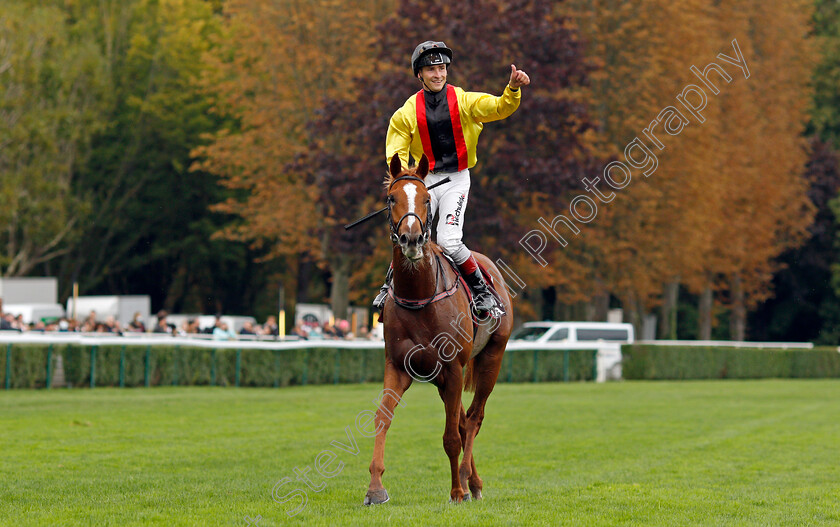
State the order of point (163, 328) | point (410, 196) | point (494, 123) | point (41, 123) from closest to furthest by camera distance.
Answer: point (410, 196) → point (163, 328) → point (494, 123) → point (41, 123)

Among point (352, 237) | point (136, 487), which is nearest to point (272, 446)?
point (136, 487)

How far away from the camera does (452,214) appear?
8375 mm

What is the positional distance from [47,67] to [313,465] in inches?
1078

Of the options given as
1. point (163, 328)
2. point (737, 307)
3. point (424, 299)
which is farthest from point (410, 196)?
point (737, 307)

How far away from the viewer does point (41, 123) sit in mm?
33219

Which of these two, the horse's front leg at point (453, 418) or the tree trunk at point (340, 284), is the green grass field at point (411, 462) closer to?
the horse's front leg at point (453, 418)

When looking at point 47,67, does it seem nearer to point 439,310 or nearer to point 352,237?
point 352,237

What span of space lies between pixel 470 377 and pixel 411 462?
6.52 feet

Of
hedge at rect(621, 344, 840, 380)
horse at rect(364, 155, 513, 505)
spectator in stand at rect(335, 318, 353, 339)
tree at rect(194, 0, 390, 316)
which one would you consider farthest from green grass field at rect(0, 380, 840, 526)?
tree at rect(194, 0, 390, 316)

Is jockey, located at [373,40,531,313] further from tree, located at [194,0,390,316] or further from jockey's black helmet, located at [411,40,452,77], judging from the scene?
tree, located at [194,0,390,316]

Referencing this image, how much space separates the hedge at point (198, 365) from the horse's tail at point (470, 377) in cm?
1427

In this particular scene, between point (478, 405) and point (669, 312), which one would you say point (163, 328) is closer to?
point (478, 405)

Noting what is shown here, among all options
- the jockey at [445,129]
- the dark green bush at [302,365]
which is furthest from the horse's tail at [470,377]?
the dark green bush at [302,365]

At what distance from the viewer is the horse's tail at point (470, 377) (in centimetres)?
944
